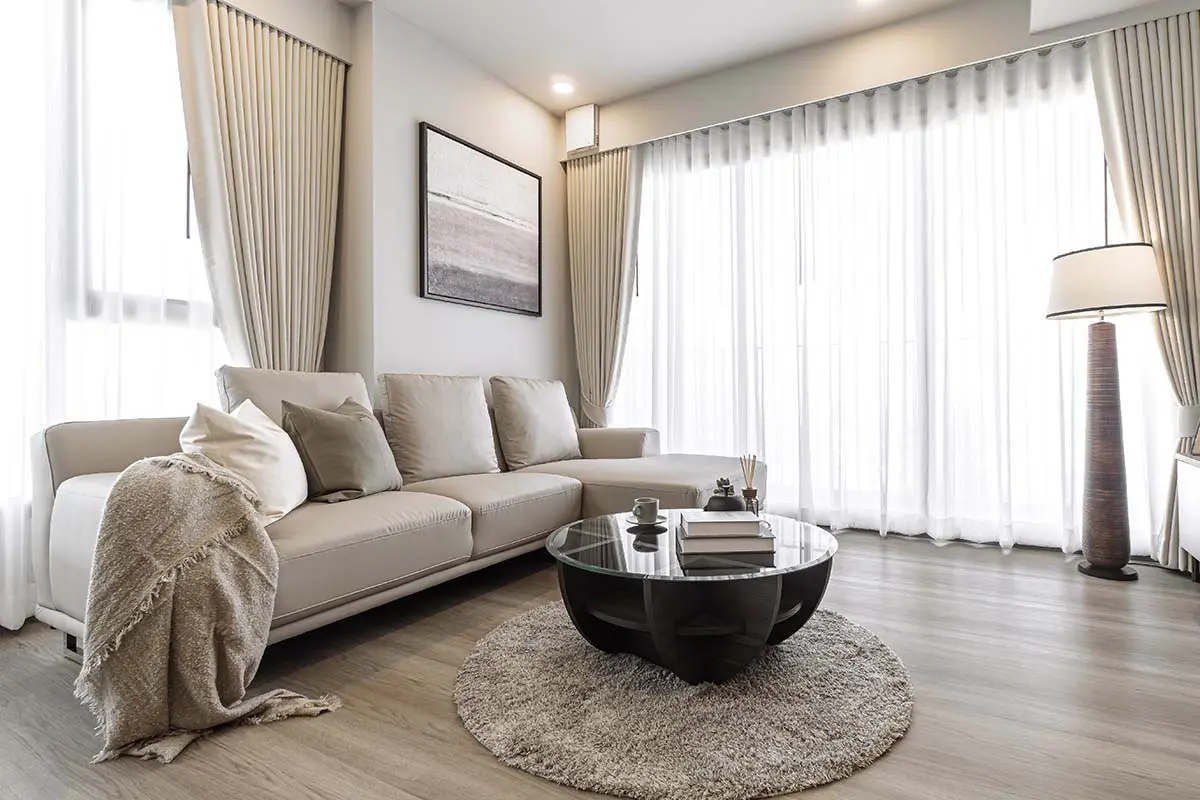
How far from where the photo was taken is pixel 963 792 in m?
1.28

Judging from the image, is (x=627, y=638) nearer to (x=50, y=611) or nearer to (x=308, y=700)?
(x=308, y=700)

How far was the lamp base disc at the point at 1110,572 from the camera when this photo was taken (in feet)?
9.02

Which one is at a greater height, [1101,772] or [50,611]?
[50,611]

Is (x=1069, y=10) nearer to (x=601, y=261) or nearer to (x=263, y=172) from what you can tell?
(x=601, y=261)

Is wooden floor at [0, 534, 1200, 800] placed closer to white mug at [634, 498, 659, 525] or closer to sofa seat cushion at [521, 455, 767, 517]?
sofa seat cushion at [521, 455, 767, 517]

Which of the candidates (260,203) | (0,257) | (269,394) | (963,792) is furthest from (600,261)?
(963,792)

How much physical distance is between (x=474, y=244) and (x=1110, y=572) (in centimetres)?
359

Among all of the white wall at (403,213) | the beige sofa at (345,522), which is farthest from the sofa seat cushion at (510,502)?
the white wall at (403,213)

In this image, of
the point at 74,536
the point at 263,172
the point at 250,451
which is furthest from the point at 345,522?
the point at 263,172

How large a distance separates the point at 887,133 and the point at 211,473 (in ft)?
12.3

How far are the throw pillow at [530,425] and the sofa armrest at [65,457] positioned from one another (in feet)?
5.68

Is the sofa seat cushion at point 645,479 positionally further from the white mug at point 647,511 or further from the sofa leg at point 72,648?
the sofa leg at point 72,648

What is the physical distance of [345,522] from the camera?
6.59 ft

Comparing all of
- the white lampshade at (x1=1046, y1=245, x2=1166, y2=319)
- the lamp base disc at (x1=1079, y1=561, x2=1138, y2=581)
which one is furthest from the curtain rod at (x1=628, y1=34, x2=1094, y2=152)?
the lamp base disc at (x1=1079, y1=561, x2=1138, y2=581)
